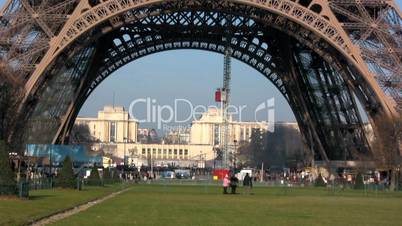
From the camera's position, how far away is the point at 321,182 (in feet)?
264

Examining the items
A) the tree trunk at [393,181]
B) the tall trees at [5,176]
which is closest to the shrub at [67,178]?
the tall trees at [5,176]

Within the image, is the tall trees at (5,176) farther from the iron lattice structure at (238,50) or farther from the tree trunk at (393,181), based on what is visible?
the tree trunk at (393,181)

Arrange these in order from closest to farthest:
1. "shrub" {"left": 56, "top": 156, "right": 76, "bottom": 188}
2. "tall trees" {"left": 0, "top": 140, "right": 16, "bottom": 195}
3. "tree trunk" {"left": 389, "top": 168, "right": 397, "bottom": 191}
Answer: "tall trees" {"left": 0, "top": 140, "right": 16, "bottom": 195}, "shrub" {"left": 56, "top": 156, "right": 76, "bottom": 188}, "tree trunk" {"left": 389, "top": 168, "right": 397, "bottom": 191}

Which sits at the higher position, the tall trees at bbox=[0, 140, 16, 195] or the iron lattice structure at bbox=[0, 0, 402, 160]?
the iron lattice structure at bbox=[0, 0, 402, 160]

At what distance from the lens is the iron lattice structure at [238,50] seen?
57719mm

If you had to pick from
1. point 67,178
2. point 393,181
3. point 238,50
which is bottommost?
point 393,181

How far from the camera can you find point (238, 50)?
86.4 m

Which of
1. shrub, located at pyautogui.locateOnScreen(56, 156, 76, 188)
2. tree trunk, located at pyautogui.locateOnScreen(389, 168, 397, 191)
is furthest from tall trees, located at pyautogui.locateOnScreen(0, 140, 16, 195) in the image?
tree trunk, located at pyautogui.locateOnScreen(389, 168, 397, 191)

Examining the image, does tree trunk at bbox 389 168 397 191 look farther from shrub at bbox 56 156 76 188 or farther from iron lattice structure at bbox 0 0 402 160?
shrub at bbox 56 156 76 188

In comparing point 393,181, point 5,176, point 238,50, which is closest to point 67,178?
point 5,176

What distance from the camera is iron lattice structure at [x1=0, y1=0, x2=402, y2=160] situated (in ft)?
189

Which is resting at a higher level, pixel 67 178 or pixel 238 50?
pixel 238 50

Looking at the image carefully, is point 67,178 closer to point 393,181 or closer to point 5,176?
point 5,176

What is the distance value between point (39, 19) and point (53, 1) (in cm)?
285
